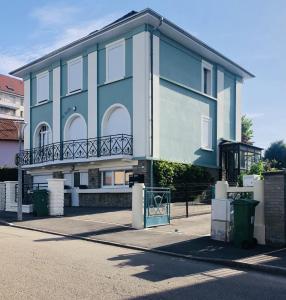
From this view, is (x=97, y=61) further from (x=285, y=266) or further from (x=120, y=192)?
(x=285, y=266)

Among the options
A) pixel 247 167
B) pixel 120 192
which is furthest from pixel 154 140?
pixel 247 167

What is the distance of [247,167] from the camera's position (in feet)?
86.3

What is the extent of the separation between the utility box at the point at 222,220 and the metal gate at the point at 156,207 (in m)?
2.85

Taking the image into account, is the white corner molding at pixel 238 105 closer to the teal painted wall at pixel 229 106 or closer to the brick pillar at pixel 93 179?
the teal painted wall at pixel 229 106

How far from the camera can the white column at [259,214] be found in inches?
422

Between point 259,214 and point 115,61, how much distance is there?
1428cm

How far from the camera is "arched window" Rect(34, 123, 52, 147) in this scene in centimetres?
2817

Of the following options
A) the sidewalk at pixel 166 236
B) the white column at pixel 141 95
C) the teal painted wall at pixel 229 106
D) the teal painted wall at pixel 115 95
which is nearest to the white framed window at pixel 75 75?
the teal painted wall at pixel 115 95

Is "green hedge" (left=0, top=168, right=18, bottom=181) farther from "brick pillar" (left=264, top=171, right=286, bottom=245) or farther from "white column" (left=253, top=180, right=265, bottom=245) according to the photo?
"brick pillar" (left=264, top=171, right=286, bottom=245)

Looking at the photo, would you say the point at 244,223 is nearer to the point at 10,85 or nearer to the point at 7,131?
the point at 7,131

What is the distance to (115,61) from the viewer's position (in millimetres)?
22969

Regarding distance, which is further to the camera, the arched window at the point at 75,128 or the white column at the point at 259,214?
the arched window at the point at 75,128

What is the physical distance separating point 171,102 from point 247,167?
6886 mm

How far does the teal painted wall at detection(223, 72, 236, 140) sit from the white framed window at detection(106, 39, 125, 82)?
325 inches
